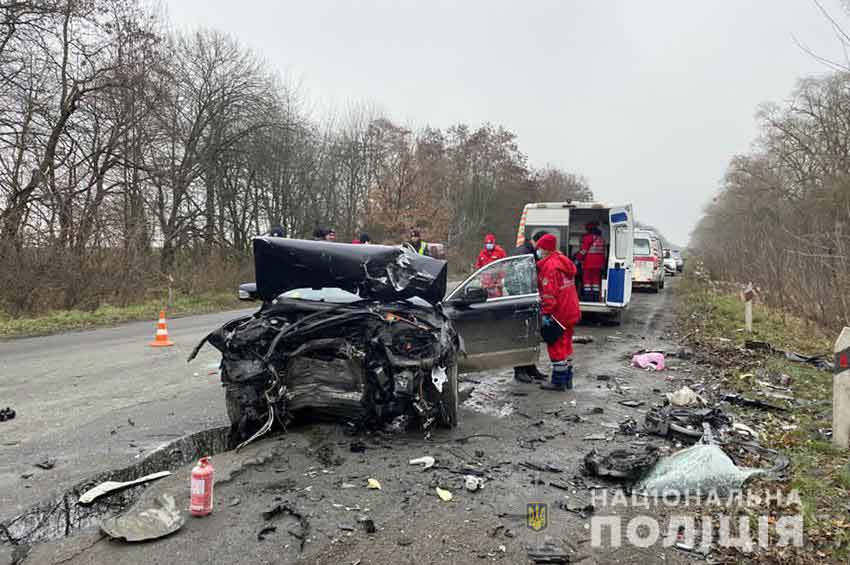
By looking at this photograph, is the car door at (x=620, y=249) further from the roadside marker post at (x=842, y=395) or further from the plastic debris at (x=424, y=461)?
the plastic debris at (x=424, y=461)

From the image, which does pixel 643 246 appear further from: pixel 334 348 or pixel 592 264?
pixel 334 348

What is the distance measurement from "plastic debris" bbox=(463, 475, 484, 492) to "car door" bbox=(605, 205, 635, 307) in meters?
9.32

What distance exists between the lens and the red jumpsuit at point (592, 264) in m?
13.0

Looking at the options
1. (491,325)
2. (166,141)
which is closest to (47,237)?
(166,141)

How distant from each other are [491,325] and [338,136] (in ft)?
93.4

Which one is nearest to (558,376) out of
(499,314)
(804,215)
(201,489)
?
(499,314)

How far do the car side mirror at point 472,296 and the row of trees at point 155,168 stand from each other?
1320 centimetres

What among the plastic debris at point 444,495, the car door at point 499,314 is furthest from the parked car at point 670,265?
the plastic debris at point 444,495

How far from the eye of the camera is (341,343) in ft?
15.7

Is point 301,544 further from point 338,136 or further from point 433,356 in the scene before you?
point 338,136

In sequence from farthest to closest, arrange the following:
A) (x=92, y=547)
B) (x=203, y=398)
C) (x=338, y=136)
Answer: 1. (x=338, y=136)
2. (x=203, y=398)
3. (x=92, y=547)

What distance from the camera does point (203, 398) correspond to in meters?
6.55

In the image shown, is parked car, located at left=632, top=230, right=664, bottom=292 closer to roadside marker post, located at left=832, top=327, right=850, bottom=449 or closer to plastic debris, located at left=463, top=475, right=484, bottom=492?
roadside marker post, located at left=832, top=327, right=850, bottom=449

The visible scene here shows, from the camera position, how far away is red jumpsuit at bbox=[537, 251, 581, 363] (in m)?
7.19
